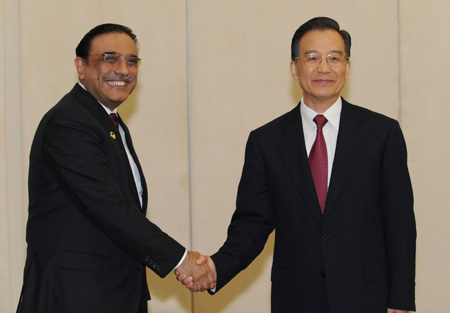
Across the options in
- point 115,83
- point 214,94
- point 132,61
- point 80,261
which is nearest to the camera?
point 80,261

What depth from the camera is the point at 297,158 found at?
2.44 m

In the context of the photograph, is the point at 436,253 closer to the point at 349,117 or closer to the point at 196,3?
the point at 349,117

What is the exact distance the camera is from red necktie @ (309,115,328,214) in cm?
236

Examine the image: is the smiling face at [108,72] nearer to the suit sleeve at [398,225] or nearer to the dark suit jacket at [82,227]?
the dark suit jacket at [82,227]

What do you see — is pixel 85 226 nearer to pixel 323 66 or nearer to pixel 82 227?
pixel 82 227

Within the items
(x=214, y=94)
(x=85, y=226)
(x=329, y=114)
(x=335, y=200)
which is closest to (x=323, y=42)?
(x=329, y=114)

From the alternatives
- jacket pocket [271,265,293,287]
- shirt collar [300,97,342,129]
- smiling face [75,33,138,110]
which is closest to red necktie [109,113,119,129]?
smiling face [75,33,138,110]

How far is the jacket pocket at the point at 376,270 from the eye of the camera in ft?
7.54

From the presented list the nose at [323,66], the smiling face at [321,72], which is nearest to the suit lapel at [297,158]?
the smiling face at [321,72]

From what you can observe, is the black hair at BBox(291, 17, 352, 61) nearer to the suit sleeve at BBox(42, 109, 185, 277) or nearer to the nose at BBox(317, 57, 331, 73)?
the nose at BBox(317, 57, 331, 73)

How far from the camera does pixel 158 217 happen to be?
4281 mm

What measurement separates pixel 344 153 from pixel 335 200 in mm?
198

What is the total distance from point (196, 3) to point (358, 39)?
1.20 meters

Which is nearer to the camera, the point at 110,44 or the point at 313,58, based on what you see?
the point at 313,58
